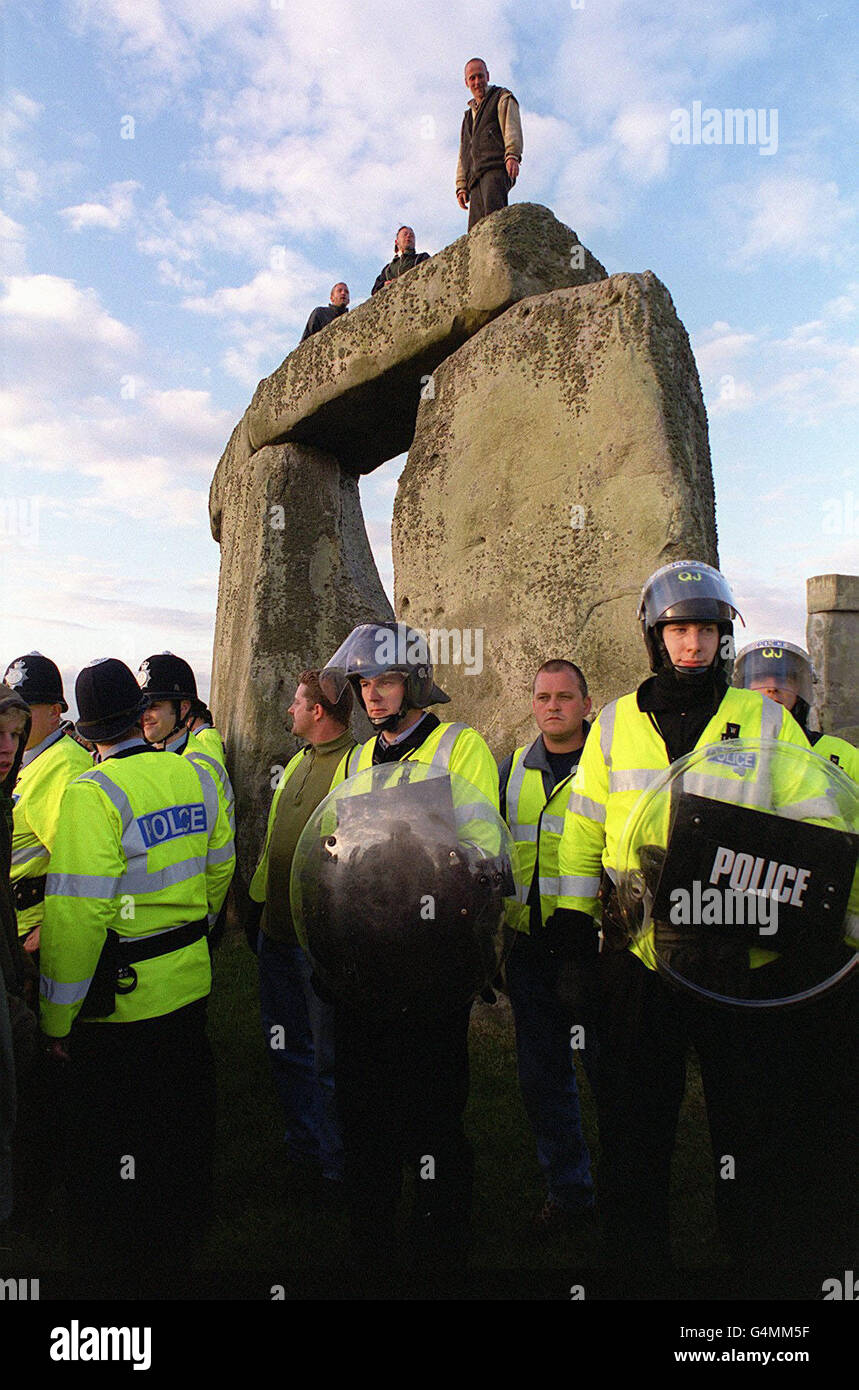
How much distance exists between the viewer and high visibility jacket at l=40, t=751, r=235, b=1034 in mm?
2326

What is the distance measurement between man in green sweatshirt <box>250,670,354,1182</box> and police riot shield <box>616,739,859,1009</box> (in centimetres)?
173

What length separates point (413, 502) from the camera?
16.4 feet

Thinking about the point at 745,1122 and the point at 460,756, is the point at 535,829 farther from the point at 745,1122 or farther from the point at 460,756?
the point at 745,1122

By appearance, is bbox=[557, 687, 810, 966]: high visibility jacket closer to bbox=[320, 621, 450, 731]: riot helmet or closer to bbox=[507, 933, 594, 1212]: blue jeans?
bbox=[320, 621, 450, 731]: riot helmet

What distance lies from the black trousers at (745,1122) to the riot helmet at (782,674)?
1.33 m

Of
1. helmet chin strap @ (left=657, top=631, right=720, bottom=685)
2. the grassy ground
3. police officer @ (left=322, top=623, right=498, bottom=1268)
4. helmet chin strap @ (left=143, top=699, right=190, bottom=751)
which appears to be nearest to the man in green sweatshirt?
the grassy ground

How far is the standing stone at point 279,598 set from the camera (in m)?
6.18

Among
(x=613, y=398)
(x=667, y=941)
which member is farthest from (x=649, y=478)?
(x=667, y=941)

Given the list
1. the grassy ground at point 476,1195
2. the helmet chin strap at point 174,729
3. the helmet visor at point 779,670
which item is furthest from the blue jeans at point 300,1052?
the helmet visor at point 779,670

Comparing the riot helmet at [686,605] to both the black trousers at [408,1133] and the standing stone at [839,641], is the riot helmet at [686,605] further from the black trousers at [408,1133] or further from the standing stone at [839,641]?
the standing stone at [839,641]
